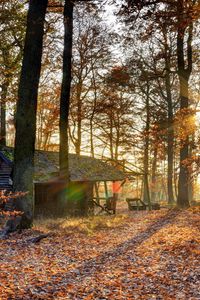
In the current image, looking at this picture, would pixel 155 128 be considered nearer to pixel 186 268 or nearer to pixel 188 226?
pixel 188 226

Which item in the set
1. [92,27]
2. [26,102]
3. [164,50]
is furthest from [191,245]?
[92,27]

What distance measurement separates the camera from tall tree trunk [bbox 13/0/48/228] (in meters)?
13.3

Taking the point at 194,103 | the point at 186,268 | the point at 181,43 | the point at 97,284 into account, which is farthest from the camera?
the point at 194,103

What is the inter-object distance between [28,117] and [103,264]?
653 cm

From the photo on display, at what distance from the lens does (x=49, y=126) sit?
123ft

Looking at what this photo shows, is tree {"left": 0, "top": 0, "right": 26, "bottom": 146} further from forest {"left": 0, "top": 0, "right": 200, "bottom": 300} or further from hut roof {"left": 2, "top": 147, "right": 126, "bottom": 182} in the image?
hut roof {"left": 2, "top": 147, "right": 126, "bottom": 182}

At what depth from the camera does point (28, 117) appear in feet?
44.2

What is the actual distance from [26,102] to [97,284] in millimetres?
7966

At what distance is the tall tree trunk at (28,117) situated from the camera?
1332 cm

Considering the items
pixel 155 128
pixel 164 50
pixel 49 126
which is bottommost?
pixel 155 128

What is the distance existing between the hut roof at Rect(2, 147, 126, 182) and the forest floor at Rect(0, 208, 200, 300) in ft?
24.2

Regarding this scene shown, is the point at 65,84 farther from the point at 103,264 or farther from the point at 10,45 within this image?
the point at 103,264

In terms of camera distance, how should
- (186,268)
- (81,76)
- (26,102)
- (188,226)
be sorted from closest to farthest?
(186,268) < (26,102) < (188,226) < (81,76)

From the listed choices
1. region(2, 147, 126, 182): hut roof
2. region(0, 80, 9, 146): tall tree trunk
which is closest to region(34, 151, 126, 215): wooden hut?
region(2, 147, 126, 182): hut roof
